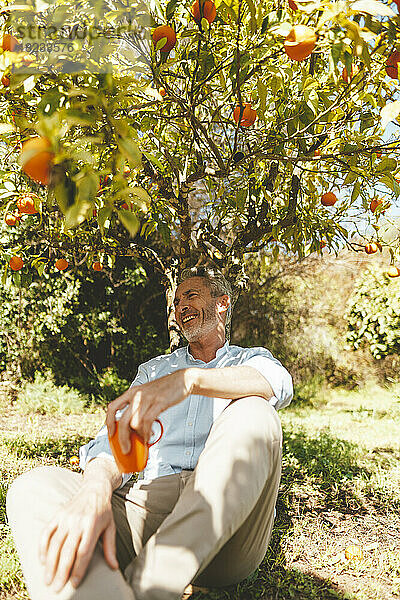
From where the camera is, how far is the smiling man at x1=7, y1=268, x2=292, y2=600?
95cm

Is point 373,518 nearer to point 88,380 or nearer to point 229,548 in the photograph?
Answer: point 229,548

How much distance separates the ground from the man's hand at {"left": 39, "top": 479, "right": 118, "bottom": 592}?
0.69m

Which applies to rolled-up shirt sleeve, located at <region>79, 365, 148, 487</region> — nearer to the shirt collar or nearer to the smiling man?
the smiling man

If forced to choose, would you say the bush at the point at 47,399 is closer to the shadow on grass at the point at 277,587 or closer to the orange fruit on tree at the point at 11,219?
the orange fruit on tree at the point at 11,219

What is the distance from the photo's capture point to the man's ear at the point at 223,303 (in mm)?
1937

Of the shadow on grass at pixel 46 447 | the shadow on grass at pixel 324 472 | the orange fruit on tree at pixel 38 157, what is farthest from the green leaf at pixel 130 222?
the shadow on grass at pixel 46 447

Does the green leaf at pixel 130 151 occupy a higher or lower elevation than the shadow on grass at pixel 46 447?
higher

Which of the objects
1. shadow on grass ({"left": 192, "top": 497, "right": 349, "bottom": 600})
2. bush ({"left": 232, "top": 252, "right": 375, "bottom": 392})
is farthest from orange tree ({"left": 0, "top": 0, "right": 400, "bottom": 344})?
bush ({"left": 232, "top": 252, "right": 375, "bottom": 392})

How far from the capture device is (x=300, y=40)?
3.43 ft

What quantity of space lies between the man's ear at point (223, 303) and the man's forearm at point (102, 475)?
0.79m

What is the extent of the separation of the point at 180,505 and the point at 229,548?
1.14 ft

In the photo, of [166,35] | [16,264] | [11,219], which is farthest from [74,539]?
[16,264]

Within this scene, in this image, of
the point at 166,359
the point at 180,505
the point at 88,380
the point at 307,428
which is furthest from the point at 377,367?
the point at 180,505

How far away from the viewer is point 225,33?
1.78 m
